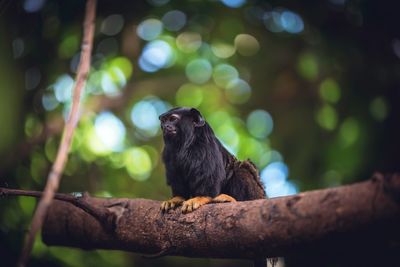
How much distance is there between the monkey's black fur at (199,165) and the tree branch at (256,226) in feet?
1.92

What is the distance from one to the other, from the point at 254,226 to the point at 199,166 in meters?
1.53

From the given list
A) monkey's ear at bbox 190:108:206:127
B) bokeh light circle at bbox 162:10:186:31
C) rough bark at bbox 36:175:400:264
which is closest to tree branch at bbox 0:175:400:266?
rough bark at bbox 36:175:400:264

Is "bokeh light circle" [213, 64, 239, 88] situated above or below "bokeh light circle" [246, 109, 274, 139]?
above

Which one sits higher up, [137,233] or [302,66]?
[302,66]

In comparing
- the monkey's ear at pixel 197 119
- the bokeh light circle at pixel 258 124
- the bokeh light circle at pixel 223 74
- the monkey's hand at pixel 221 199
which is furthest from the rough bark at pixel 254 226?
the bokeh light circle at pixel 223 74

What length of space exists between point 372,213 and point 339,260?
2.27 feet

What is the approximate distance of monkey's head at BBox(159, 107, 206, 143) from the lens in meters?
4.67

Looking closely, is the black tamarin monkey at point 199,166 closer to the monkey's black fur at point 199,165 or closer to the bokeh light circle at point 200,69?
the monkey's black fur at point 199,165

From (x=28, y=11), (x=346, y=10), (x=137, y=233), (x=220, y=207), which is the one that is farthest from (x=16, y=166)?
(x=346, y=10)

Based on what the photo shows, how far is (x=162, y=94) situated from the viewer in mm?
7770

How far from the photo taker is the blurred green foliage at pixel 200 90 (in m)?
4.72

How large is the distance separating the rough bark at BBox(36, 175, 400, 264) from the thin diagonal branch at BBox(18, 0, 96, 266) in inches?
58.2

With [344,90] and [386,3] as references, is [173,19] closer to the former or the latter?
[344,90]

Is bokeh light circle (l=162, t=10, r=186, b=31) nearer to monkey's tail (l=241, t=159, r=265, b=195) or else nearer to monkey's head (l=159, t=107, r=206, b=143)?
monkey's head (l=159, t=107, r=206, b=143)
